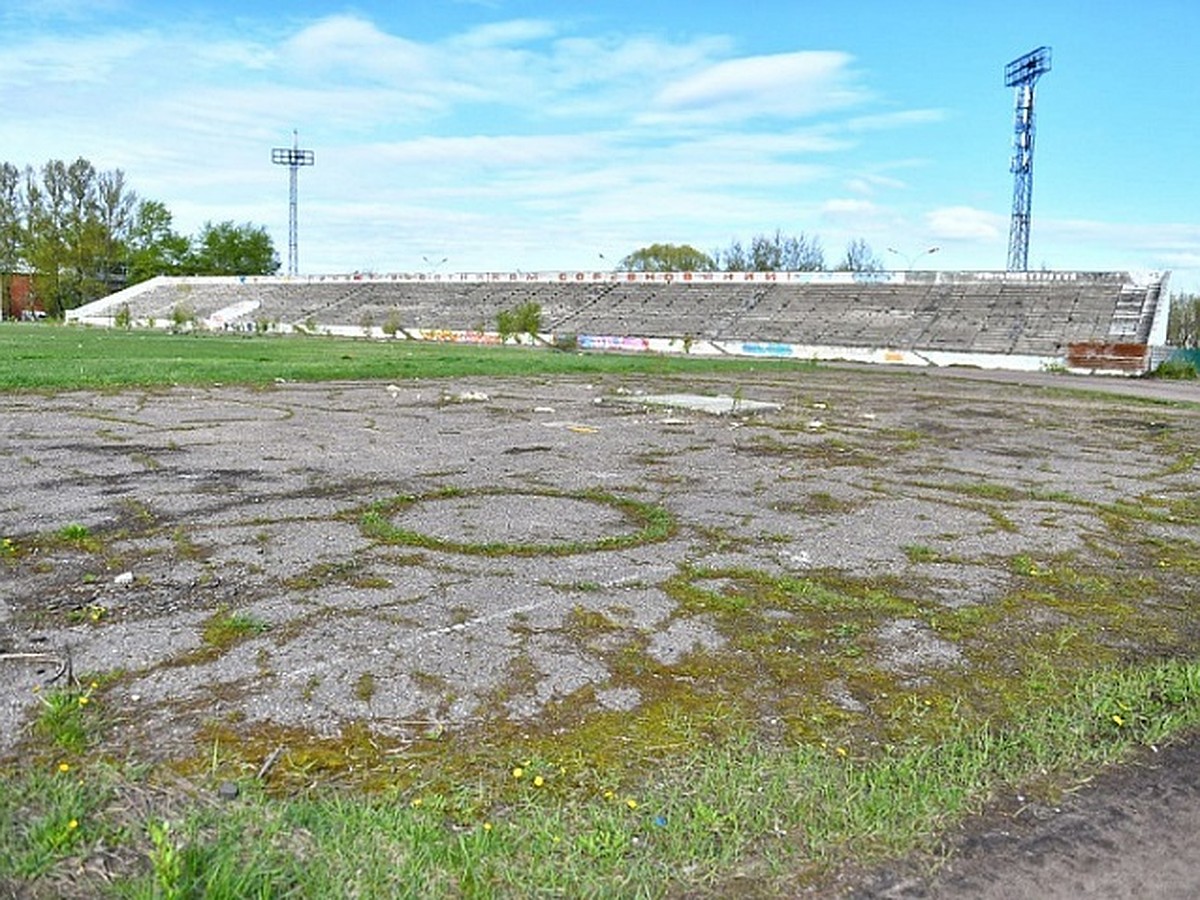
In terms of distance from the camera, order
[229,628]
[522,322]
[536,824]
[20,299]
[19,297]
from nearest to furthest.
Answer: [536,824] < [229,628] < [522,322] < [19,297] < [20,299]

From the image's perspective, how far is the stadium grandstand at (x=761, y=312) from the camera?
35.8 meters

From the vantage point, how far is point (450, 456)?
8633mm

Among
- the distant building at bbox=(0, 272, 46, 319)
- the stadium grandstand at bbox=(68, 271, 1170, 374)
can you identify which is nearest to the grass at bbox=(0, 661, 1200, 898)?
the stadium grandstand at bbox=(68, 271, 1170, 374)

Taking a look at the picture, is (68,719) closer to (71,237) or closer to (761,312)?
(761,312)

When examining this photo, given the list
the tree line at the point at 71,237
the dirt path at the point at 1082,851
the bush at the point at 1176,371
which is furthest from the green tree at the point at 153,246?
the dirt path at the point at 1082,851

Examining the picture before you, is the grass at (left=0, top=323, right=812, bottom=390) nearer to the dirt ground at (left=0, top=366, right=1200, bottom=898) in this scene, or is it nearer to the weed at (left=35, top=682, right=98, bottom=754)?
the dirt ground at (left=0, top=366, right=1200, bottom=898)

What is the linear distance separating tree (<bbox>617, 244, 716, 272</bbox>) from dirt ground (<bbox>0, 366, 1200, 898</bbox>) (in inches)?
2785

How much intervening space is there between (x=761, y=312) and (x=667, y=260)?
3645 cm

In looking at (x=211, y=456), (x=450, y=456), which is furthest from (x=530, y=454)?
(x=211, y=456)

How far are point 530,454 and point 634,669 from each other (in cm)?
555

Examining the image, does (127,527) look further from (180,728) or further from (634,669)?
(634,669)

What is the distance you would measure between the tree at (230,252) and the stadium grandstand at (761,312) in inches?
628

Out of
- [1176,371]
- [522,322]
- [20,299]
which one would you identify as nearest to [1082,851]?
[1176,371]

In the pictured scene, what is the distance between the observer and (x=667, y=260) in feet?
264
